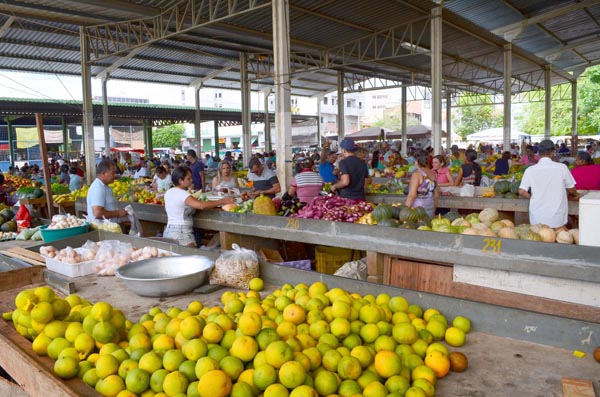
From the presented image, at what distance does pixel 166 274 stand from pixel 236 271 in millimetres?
538

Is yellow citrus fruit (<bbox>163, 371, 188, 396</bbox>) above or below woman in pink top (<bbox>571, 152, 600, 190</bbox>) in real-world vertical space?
below

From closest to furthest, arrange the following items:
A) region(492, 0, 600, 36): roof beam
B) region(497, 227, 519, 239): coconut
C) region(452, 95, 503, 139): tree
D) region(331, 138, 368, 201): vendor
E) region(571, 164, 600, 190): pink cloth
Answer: region(497, 227, 519, 239): coconut, region(331, 138, 368, 201): vendor, region(571, 164, 600, 190): pink cloth, region(492, 0, 600, 36): roof beam, region(452, 95, 503, 139): tree

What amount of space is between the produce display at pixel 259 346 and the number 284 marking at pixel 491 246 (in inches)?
46.8

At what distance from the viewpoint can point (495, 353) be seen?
6.87 feet

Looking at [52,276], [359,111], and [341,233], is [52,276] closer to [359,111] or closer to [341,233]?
[341,233]

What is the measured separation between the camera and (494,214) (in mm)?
5125

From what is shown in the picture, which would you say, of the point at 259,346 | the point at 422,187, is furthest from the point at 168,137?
the point at 259,346

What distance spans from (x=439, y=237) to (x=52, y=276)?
2.78 m

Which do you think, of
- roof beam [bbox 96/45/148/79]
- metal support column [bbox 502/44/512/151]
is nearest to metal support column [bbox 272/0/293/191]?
roof beam [bbox 96/45/148/79]

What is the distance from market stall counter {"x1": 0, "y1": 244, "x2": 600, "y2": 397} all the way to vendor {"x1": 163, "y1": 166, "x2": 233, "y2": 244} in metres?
2.23

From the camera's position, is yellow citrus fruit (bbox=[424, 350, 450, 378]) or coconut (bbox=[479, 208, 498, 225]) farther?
coconut (bbox=[479, 208, 498, 225])

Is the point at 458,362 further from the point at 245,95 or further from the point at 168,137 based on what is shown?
the point at 168,137

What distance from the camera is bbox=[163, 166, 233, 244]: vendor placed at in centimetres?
486

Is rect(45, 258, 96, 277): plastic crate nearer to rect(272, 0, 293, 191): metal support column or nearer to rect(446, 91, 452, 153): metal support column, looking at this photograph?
rect(272, 0, 293, 191): metal support column
